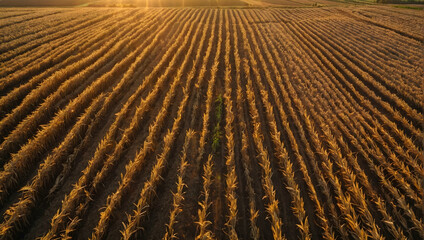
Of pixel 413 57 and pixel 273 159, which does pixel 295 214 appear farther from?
pixel 413 57

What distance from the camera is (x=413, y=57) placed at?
15.1 m

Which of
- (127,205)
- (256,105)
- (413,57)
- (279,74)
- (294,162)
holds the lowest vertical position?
(127,205)

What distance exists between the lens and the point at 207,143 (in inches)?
295

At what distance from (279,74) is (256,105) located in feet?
13.9

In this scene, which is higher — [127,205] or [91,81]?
[91,81]

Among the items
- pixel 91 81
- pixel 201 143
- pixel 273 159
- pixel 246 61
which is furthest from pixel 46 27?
pixel 273 159

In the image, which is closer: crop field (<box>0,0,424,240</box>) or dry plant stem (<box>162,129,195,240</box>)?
dry plant stem (<box>162,129,195,240</box>)

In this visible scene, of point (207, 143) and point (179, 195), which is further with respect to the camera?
point (207, 143)

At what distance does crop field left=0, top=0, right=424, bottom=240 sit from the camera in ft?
16.4

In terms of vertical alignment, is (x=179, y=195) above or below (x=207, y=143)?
below

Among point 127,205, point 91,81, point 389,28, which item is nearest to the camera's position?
point 127,205

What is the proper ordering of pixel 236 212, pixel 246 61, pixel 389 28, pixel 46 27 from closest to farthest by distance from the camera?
pixel 236 212
pixel 246 61
pixel 46 27
pixel 389 28

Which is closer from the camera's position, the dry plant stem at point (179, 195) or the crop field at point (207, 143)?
the dry plant stem at point (179, 195)

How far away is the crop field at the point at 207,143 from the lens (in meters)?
5.01
